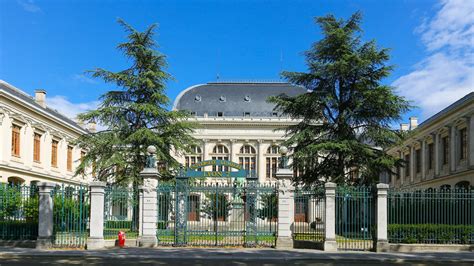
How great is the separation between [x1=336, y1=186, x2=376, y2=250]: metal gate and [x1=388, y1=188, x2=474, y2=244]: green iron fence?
0.79 m

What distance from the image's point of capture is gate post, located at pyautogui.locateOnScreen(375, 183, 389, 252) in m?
18.1

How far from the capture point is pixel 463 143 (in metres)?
34.5

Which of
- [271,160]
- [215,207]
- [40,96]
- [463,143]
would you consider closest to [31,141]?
[40,96]

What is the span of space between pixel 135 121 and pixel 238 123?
29.5 meters

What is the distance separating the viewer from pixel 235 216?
26.5 m

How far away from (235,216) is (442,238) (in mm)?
10979

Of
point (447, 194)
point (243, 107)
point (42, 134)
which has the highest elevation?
point (243, 107)

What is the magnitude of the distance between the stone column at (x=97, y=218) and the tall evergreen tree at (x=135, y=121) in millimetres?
8885

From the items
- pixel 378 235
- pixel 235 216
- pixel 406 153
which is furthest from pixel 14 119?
pixel 406 153

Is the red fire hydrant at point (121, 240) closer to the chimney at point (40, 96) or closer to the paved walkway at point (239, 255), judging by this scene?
the paved walkway at point (239, 255)

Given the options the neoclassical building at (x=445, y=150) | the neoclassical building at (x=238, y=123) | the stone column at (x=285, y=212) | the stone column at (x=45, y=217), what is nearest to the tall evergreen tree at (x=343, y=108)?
the neoclassical building at (x=445, y=150)

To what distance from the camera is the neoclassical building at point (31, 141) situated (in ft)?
110

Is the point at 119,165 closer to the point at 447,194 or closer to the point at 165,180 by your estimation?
the point at 165,180

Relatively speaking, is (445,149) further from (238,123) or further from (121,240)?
(121,240)
